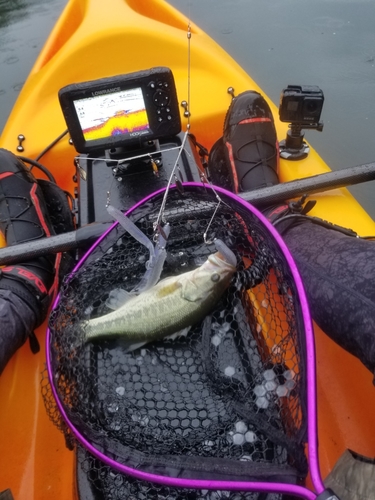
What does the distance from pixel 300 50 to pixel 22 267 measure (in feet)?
13.4

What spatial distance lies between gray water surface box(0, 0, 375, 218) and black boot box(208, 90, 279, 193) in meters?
1.06

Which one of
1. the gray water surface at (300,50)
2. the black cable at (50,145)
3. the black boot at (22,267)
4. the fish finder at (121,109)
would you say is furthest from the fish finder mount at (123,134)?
the gray water surface at (300,50)

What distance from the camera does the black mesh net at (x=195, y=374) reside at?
44.3 inches

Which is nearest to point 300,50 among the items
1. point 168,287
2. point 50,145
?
point 50,145

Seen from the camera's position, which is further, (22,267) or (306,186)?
(306,186)

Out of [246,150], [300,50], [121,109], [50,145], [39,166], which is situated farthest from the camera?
[300,50]

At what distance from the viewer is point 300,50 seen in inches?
179

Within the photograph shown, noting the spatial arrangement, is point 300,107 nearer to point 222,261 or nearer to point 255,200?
point 255,200

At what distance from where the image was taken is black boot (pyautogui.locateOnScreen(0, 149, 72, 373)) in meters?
1.76

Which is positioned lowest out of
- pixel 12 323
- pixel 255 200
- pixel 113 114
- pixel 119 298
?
pixel 12 323

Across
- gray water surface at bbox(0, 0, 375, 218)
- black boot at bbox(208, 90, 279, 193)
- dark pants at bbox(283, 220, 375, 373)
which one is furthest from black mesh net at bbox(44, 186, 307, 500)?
gray water surface at bbox(0, 0, 375, 218)

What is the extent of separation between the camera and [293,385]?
45.8 inches

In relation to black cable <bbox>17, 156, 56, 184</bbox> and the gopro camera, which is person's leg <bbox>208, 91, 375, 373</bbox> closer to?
the gopro camera

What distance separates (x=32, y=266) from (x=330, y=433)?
1.64 metres
